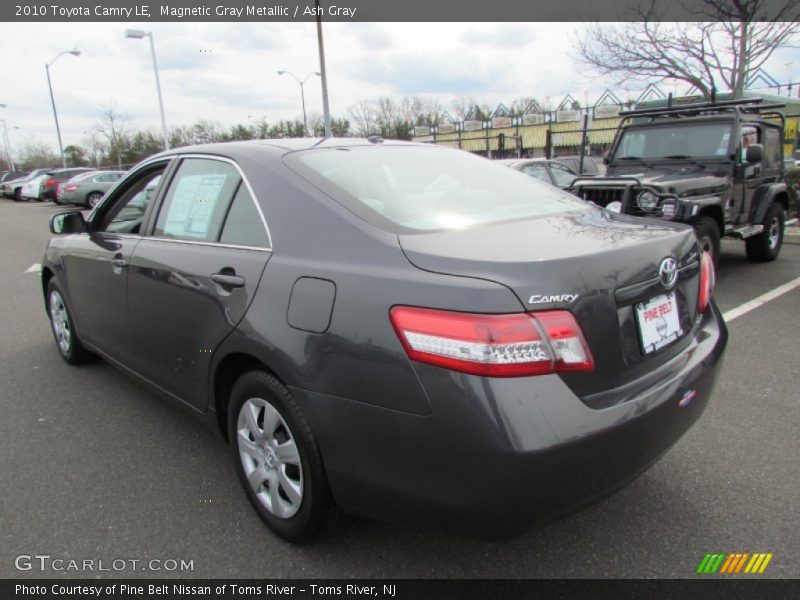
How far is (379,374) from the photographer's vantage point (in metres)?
1.84

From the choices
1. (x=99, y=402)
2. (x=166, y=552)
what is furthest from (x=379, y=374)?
(x=99, y=402)

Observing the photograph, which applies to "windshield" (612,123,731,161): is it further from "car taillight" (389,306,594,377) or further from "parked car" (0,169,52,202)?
"parked car" (0,169,52,202)

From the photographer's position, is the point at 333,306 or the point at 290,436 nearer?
the point at 333,306

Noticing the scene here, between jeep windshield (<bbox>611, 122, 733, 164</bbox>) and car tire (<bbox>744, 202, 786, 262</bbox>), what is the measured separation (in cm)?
135

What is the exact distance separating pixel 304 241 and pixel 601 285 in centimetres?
111

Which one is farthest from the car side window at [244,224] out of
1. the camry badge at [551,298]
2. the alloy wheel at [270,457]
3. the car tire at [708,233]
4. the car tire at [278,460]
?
the car tire at [708,233]

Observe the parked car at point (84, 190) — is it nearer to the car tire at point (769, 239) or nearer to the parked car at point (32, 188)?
the parked car at point (32, 188)

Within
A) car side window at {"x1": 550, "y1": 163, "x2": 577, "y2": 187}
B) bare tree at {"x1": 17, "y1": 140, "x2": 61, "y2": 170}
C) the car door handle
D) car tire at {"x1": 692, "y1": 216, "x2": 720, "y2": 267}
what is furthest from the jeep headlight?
bare tree at {"x1": 17, "y1": 140, "x2": 61, "y2": 170}

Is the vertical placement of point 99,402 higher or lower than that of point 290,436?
lower

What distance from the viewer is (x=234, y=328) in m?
2.39

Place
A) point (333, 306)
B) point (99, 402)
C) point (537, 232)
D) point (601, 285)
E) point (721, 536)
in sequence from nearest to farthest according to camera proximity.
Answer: point (601, 285), point (333, 306), point (537, 232), point (721, 536), point (99, 402)

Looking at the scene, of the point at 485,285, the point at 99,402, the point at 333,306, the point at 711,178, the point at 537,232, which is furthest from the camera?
the point at 711,178

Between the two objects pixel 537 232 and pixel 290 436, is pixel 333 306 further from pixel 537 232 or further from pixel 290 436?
pixel 537 232

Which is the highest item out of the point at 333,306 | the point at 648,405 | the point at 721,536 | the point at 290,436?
the point at 333,306
